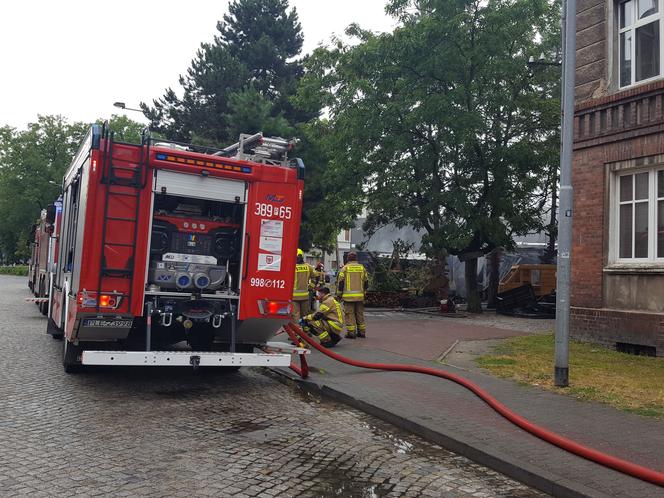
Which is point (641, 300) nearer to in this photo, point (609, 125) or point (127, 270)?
point (609, 125)

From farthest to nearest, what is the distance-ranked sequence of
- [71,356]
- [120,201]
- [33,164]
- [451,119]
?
1. [33,164]
2. [451,119]
3. [71,356]
4. [120,201]

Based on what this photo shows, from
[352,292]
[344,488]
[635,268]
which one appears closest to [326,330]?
[352,292]

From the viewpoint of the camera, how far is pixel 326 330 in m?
10.9

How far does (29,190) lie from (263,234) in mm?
48325

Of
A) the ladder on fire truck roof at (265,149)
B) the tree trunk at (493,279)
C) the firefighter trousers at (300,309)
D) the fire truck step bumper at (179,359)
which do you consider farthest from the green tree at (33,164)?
the fire truck step bumper at (179,359)

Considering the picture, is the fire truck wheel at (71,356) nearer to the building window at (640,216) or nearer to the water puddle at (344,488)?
the water puddle at (344,488)

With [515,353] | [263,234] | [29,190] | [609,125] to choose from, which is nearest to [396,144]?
[609,125]

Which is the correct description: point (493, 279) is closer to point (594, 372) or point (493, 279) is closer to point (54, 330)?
point (594, 372)

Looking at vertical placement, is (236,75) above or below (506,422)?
above

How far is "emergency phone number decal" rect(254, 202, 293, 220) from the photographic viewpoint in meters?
7.59

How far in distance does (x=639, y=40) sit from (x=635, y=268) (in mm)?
4093

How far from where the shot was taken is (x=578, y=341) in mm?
11938

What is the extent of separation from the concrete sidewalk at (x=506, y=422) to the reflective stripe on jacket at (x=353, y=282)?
2396 mm

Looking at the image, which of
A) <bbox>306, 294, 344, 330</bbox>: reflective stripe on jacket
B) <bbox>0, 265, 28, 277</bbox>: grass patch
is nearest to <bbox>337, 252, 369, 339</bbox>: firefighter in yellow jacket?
<bbox>306, 294, 344, 330</bbox>: reflective stripe on jacket
